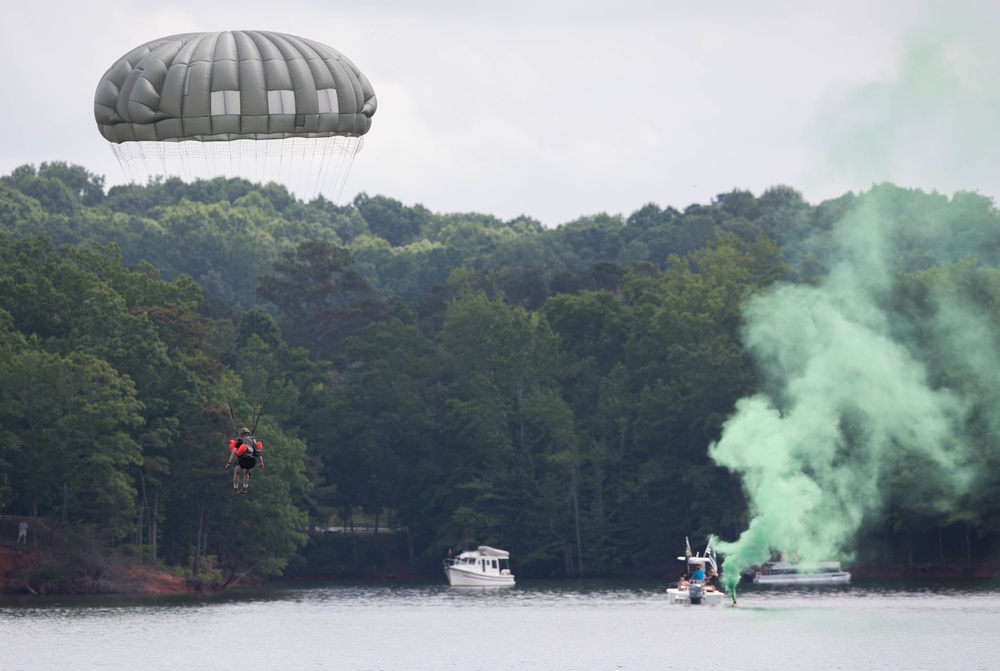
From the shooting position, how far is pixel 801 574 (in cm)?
11662

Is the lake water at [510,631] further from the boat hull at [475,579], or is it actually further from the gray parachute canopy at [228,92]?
the gray parachute canopy at [228,92]

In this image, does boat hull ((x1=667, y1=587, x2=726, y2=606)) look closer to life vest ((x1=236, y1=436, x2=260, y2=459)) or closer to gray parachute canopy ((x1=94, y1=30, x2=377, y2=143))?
gray parachute canopy ((x1=94, y1=30, x2=377, y2=143))

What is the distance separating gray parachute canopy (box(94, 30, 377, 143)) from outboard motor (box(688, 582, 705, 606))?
146 ft

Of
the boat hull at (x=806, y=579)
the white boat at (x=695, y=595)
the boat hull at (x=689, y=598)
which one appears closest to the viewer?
the white boat at (x=695, y=595)

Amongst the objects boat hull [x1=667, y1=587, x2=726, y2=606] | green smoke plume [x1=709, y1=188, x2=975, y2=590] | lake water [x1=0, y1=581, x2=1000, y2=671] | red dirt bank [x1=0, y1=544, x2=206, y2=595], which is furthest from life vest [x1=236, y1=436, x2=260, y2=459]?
green smoke plume [x1=709, y1=188, x2=975, y2=590]

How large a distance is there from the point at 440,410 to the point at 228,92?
78.3 m

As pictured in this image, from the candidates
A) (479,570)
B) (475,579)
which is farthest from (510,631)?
(479,570)

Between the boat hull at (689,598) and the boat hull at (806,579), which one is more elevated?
the boat hull at (806,579)

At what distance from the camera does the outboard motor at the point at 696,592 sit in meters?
92.9

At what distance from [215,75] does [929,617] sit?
4428 centimetres

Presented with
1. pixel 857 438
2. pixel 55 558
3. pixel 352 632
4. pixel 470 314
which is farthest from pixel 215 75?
pixel 470 314

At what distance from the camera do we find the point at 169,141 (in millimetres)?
55750

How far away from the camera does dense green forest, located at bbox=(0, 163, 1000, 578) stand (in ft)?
333

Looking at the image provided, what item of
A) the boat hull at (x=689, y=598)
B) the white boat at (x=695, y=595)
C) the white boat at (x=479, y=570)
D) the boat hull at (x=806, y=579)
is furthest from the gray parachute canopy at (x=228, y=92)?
the boat hull at (x=806, y=579)
